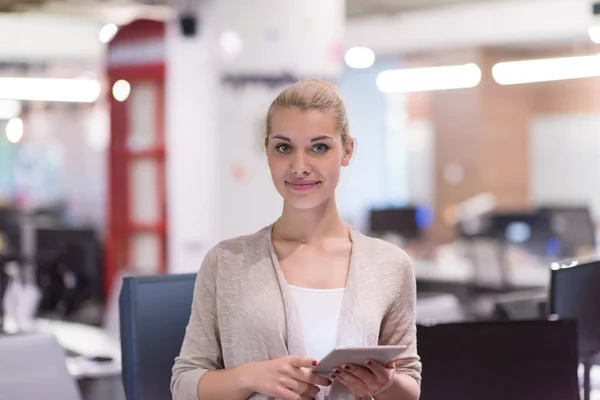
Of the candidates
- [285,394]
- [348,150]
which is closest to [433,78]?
[348,150]

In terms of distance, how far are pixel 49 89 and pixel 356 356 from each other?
36.5ft

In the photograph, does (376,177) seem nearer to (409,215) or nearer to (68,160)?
(409,215)

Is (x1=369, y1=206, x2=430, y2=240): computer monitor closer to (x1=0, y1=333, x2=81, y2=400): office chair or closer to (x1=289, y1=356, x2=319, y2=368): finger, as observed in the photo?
(x1=0, y1=333, x2=81, y2=400): office chair

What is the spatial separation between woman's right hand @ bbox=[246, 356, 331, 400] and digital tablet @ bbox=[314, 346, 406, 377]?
1.1 inches

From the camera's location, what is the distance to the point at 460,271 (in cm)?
915

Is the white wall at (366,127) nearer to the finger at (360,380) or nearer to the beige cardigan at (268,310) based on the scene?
the beige cardigan at (268,310)

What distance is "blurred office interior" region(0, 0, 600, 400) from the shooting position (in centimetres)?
558

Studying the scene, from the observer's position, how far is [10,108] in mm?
13781

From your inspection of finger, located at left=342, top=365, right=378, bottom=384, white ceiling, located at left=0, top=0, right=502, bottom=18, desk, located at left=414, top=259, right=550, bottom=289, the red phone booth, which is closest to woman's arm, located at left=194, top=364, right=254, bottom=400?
finger, located at left=342, top=365, right=378, bottom=384

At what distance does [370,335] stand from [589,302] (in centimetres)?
170

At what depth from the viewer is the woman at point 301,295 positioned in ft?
6.16

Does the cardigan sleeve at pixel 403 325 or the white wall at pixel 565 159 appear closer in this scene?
the cardigan sleeve at pixel 403 325

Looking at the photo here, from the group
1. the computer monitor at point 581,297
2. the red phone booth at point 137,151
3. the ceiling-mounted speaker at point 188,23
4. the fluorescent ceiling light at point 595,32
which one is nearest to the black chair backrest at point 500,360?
the computer monitor at point 581,297

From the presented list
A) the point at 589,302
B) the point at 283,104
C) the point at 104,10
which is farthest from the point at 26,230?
the point at 283,104
